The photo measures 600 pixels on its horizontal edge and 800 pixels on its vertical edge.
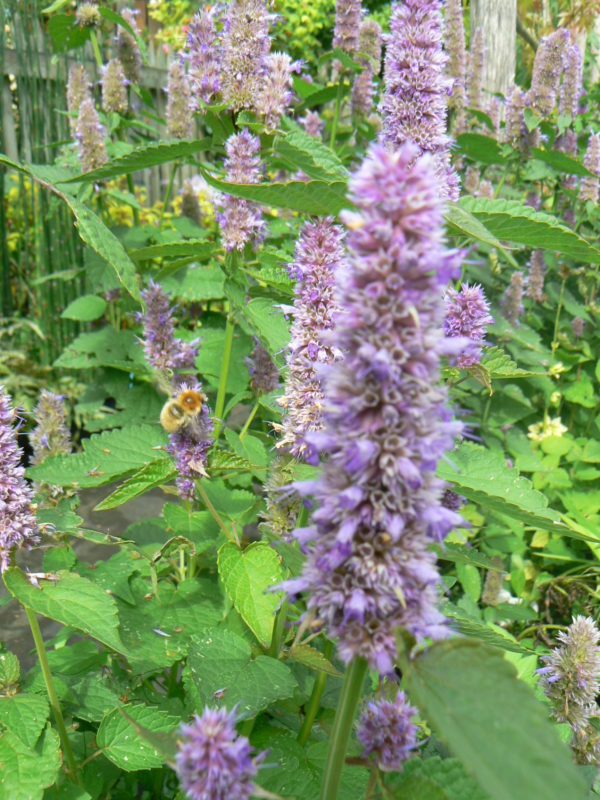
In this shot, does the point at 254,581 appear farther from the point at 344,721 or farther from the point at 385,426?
the point at 385,426

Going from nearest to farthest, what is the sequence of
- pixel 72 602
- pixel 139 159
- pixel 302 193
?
pixel 302 193, pixel 72 602, pixel 139 159

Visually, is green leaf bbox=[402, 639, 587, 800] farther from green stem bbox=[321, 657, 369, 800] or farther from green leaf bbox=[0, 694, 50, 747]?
green leaf bbox=[0, 694, 50, 747]

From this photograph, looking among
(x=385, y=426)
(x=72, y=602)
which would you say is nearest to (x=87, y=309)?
(x=72, y=602)

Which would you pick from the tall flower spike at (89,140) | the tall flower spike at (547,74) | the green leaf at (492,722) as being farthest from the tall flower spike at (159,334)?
the tall flower spike at (547,74)

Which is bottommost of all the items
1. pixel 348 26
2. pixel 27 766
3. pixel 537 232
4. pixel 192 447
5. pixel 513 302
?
pixel 27 766

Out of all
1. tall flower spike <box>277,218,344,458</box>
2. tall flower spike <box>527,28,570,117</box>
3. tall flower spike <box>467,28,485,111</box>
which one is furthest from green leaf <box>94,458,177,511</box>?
tall flower spike <box>467,28,485,111</box>

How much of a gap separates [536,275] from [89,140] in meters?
3.11

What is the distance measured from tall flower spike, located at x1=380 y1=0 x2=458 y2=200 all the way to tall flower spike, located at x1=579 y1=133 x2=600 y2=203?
2.78 metres

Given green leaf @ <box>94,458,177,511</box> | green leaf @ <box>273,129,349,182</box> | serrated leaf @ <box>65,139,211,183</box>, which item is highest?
green leaf @ <box>273,129,349,182</box>

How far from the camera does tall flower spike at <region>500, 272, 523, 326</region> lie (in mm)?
4625

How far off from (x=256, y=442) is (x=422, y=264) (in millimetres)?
1889

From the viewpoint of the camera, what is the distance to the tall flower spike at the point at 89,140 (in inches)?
163

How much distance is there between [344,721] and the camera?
44.6 inches

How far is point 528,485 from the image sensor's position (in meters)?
1.99
